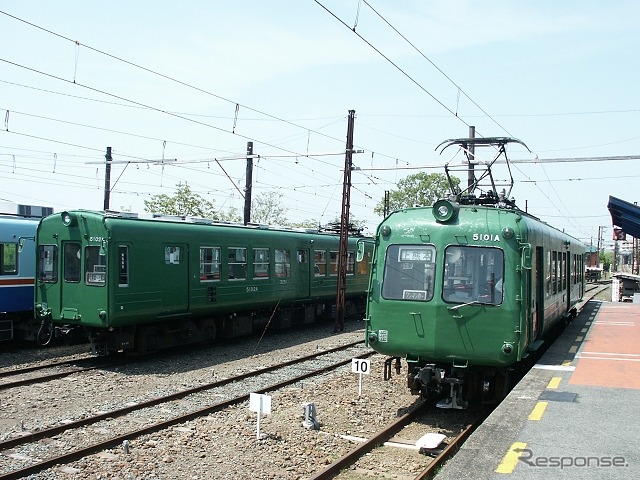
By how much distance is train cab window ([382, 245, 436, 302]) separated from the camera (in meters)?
8.84

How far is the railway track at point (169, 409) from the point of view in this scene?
23.3 feet

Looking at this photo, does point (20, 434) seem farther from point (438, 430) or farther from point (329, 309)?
point (329, 309)

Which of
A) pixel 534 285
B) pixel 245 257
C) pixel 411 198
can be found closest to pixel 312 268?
pixel 245 257

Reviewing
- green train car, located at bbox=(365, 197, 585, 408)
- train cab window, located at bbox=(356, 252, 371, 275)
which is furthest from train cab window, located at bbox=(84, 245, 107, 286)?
train cab window, located at bbox=(356, 252, 371, 275)

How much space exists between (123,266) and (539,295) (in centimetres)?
778

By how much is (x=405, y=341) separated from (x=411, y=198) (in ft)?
146

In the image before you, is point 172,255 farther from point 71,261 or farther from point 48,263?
point 48,263

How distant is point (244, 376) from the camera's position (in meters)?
11.7

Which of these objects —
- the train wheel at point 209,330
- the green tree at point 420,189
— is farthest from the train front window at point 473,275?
the green tree at point 420,189

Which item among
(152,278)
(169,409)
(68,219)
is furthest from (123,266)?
(169,409)

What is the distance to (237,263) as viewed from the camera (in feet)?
52.6

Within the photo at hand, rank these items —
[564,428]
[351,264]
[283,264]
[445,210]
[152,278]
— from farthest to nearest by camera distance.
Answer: [351,264] → [283,264] → [152,278] → [445,210] → [564,428]

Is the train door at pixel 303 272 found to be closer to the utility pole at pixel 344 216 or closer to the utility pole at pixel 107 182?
the utility pole at pixel 344 216

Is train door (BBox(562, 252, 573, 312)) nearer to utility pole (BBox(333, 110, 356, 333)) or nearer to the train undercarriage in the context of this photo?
the train undercarriage
